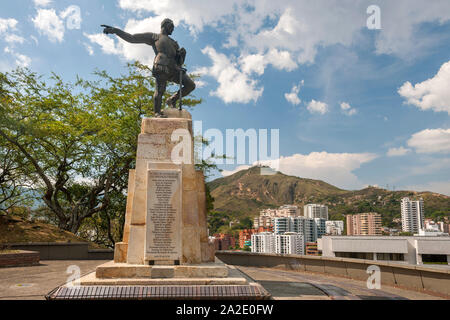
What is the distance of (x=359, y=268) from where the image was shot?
30.6 feet

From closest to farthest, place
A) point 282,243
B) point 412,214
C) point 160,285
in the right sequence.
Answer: point 160,285 → point 282,243 → point 412,214

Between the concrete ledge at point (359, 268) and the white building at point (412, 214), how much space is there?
141376 millimetres

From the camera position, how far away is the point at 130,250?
627 centimetres

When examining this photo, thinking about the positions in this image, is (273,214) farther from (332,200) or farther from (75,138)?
(75,138)

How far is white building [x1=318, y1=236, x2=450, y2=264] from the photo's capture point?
3216cm

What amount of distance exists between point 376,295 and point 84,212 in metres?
18.0

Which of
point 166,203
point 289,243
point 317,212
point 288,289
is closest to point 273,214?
point 317,212

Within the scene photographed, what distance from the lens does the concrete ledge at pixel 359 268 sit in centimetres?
735

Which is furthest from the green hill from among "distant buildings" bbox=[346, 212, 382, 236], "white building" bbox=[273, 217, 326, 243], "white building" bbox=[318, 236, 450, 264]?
"white building" bbox=[318, 236, 450, 264]

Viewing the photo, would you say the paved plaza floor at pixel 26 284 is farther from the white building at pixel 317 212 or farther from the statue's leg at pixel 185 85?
the white building at pixel 317 212

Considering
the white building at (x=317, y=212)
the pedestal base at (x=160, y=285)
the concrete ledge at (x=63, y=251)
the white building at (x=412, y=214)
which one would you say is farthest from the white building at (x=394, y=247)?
the white building at (x=412, y=214)

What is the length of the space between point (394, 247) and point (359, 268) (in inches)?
1107
